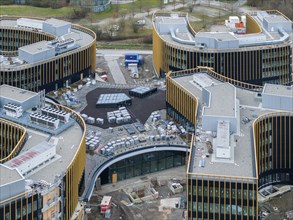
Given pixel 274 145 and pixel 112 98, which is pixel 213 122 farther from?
pixel 112 98

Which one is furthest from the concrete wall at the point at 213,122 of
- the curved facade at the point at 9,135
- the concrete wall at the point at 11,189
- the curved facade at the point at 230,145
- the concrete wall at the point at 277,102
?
the concrete wall at the point at 11,189

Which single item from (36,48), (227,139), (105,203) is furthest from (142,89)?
(227,139)

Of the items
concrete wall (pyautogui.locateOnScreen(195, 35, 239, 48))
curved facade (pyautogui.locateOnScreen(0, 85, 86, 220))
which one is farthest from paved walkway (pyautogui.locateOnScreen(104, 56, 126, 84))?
curved facade (pyautogui.locateOnScreen(0, 85, 86, 220))

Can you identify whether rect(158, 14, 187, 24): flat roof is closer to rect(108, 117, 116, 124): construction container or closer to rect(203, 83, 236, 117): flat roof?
rect(108, 117, 116, 124): construction container

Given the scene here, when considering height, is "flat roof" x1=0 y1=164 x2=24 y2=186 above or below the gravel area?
above

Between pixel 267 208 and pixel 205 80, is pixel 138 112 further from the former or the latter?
pixel 267 208

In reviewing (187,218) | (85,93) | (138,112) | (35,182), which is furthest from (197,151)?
(85,93)
